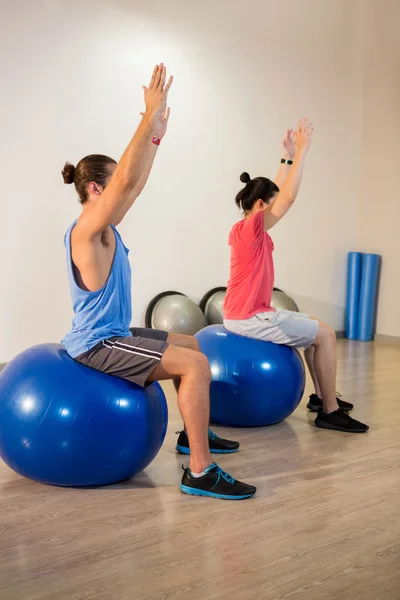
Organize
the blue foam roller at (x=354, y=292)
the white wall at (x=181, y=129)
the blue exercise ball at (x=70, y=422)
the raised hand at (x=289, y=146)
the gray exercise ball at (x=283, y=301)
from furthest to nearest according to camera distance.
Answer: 1. the blue foam roller at (x=354, y=292)
2. the gray exercise ball at (x=283, y=301)
3. the white wall at (x=181, y=129)
4. the raised hand at (x=289, y=146)
5. the blue exercise ball at (x=70, y=422)

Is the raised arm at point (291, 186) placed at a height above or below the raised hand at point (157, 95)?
below

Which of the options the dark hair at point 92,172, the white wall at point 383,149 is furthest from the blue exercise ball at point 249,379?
the white wall at point 383,149

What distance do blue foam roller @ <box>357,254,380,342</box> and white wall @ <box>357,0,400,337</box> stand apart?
112 mm

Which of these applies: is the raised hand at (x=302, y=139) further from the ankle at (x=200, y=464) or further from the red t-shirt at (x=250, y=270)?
the ankle at (x=200, y=464)

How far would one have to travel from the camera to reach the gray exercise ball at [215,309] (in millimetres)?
5680

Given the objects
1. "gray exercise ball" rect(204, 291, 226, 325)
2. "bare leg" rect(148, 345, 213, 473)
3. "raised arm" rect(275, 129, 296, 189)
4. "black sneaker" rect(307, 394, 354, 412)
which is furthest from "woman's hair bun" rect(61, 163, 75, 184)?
"gray exercise ball" rect(204, 291, 226, 325)

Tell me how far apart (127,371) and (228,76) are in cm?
402

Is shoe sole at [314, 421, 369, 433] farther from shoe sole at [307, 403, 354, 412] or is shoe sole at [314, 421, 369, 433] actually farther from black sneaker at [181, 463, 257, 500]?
black sneaker at [181, 463, 257, 500]

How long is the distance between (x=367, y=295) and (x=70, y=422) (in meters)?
4.56

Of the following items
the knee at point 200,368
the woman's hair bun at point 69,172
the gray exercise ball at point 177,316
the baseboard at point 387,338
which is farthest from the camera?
the baseboard at point 387,338

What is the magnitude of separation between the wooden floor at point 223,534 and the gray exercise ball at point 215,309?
2.54 m

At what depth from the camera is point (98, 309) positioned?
260cm

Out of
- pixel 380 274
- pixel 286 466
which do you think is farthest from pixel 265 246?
pixel 380 274

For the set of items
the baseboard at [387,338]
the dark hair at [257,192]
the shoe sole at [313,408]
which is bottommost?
the baseboard at [387,338]
